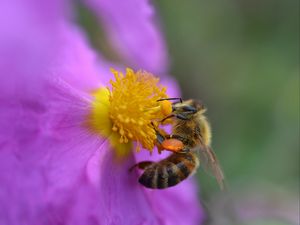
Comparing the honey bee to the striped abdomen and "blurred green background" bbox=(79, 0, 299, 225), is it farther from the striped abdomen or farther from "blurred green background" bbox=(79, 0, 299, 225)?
"blurred green background" bbox=(79, 0, 299, 225)

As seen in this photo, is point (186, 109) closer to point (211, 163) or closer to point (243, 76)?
point (211, 163)

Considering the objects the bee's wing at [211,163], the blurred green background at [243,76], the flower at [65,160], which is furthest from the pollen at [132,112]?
the blurred green background at [243,76]

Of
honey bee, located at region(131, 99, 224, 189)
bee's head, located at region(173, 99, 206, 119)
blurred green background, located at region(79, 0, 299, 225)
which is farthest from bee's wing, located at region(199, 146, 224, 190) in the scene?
blurred green background, located at region(79, 0, 299, 225)

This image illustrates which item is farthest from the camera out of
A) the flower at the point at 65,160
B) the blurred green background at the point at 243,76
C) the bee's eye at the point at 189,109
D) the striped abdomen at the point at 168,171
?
the blurred green background at the point at 243,76

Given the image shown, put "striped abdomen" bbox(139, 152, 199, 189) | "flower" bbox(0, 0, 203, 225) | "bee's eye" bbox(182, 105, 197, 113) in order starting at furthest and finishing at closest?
1. "bee's eye" bbox(182, 105, 197, 113)
2. "striped abdomen" bbox(139, 152, 199, 189)
3. "flower" bbox(0, 0, 203, 225)

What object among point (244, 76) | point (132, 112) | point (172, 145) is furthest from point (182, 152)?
point (244, 76)

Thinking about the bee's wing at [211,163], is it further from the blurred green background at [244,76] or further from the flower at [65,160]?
the blurred green background at [244,76]

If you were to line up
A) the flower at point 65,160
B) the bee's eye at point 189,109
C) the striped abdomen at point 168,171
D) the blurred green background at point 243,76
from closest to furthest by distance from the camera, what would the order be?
the flower at point 65,160
the striped abdomen at point 168,171
the bee's eye at point 189,109
the blurred green background at point 243,76
